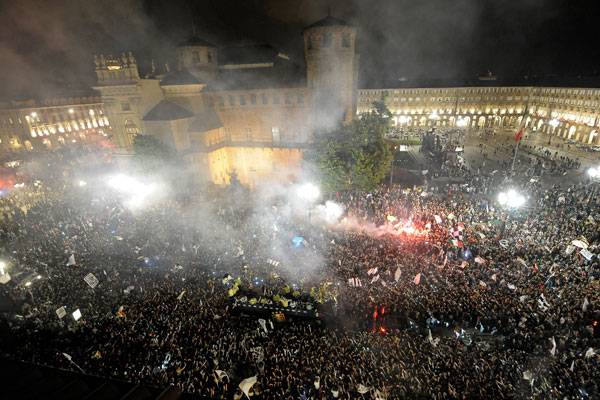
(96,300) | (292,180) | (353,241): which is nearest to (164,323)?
(96,300)

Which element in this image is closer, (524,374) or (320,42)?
(524,374)

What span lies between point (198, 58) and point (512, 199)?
34.1 m

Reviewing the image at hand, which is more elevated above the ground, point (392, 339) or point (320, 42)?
point (320, 42)

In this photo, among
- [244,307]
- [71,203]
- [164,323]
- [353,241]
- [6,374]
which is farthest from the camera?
[71,203]

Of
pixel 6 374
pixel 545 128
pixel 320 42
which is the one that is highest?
pixel 320 42

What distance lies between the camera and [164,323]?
13039mm

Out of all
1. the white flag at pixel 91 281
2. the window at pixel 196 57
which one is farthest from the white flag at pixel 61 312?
the window at pixel 196 57

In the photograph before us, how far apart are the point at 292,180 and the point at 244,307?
2303cm

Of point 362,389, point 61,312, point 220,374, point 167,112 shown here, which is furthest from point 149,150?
point 362,389

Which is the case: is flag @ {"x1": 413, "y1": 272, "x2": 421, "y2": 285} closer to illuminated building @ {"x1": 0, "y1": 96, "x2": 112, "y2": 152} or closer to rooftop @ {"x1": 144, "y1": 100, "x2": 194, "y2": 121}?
rooftop @ {"x1": 144, "y1": 100, "x2": 194, "y2": 121}

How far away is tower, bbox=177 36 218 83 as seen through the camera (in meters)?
35.2

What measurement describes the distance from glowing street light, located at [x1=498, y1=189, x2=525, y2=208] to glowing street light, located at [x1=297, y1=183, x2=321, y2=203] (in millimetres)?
14174

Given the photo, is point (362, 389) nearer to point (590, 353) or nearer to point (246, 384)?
point (246, 384)

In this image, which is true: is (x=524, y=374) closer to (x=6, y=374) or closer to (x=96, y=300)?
(x=6, y=374)
